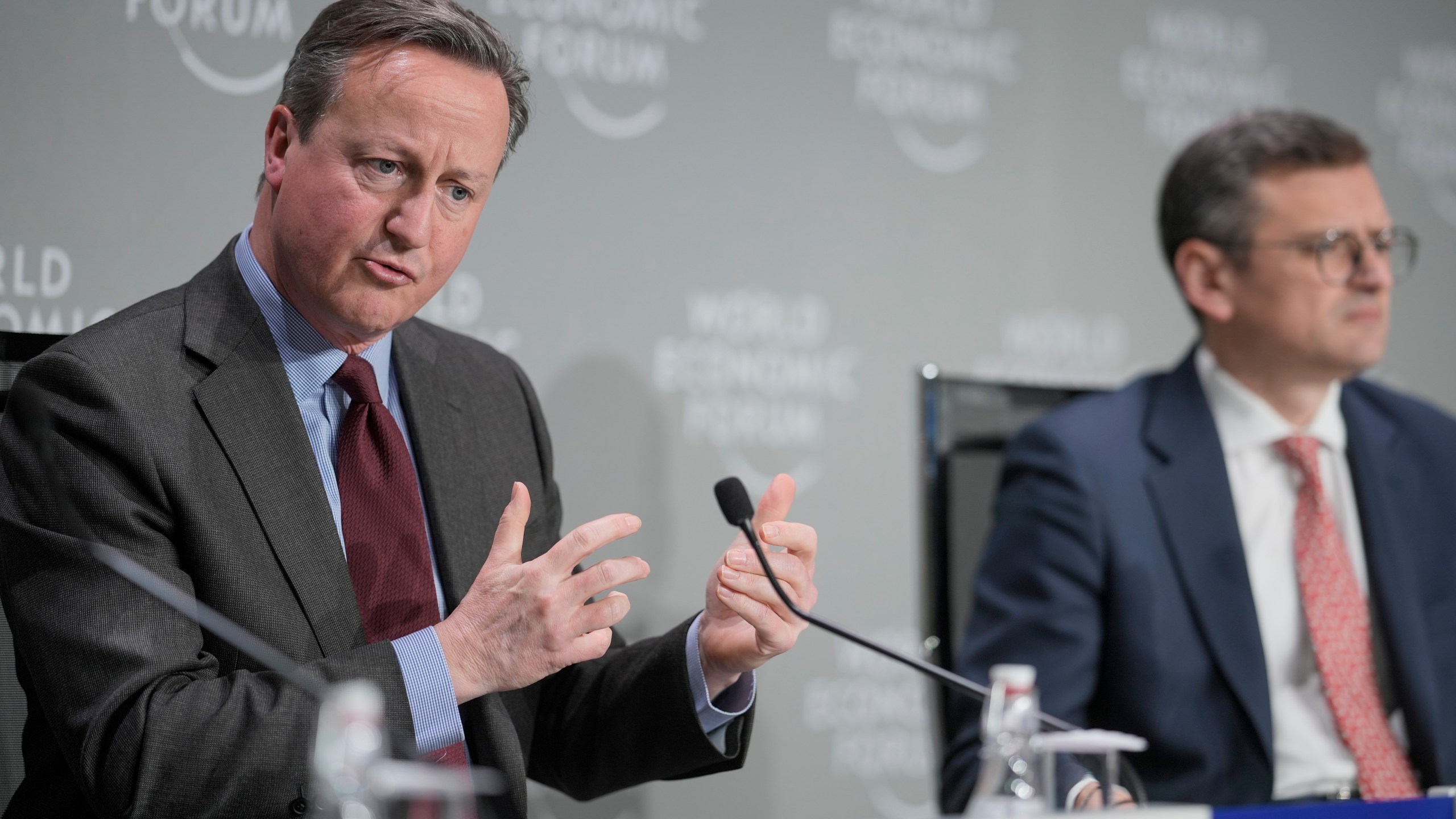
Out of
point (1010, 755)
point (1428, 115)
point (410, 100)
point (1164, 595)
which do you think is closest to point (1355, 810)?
point (1010, 755)

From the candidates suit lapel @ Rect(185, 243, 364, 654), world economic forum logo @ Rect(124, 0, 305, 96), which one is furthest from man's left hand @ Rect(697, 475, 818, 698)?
world economic forum logo @ Rect(124, 0, 305, 96)

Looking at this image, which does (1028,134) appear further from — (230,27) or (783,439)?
(230,27)

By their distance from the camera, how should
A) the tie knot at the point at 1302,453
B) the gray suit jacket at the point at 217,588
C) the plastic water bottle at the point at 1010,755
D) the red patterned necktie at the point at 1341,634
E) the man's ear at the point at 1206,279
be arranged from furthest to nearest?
the man's ear at the point at 1206,279
the tie knot at the point at 1302,453
the red patterned necktie at the point at 1341,634
the gray suit jacket at the point at 217,588
the plastic water bottle at the point at 1010,755

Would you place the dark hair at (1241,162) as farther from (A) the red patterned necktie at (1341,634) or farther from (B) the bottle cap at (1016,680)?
(B) the bottle cap at (1016,680)

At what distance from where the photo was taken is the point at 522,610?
4.11 feet

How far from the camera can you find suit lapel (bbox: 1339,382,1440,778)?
197 cm

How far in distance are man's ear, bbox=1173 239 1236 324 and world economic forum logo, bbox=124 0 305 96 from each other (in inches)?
59.1

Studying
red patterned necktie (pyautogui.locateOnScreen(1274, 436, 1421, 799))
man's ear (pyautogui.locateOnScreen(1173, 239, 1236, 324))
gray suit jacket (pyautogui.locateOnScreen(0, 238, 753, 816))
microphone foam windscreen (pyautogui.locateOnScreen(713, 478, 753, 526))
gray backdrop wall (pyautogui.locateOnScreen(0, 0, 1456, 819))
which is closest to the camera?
gray suit jacket (pyautogui.locateOnScreen(0, 238, 753, 816))

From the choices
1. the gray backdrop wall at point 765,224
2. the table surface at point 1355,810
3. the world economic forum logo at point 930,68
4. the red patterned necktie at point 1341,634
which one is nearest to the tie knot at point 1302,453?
the red patterned necktie at point 1341,634

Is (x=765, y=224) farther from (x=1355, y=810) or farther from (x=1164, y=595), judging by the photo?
(x=1355, y=810)

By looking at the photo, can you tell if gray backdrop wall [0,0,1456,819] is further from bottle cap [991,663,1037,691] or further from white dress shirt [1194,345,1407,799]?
bottle cap [991,663,1037,691]

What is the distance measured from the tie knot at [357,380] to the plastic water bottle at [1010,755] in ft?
2.59

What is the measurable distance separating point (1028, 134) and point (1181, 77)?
0.45m

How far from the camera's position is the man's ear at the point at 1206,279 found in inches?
85.7
